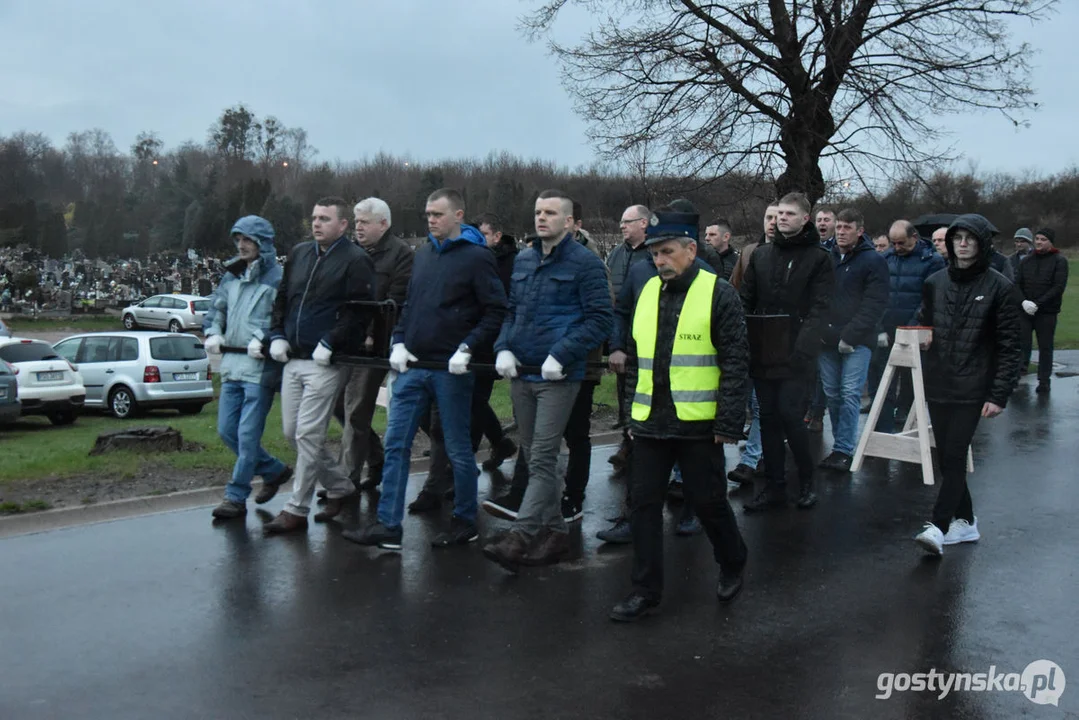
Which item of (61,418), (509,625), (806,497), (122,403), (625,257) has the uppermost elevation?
(625,257)

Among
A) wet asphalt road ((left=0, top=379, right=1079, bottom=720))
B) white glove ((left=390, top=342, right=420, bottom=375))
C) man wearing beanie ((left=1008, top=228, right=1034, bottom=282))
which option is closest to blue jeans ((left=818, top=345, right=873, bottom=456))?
wet asphalt road ((left=0, top=379, right=1079, bottom=720))

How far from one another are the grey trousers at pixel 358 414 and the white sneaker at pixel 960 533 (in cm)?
403

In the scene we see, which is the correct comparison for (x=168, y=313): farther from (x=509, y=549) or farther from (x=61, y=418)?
(x=509, y=549)

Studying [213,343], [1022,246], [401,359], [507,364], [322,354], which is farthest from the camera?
[1022,246]

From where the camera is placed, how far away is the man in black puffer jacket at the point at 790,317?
748 cm

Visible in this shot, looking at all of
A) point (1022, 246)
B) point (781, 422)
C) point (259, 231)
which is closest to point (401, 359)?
point (259, 231)

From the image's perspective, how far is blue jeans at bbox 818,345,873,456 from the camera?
9.23 meters

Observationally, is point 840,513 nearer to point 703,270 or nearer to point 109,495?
point 703,270

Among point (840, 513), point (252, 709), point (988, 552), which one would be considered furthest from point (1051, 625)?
point (252, 709)

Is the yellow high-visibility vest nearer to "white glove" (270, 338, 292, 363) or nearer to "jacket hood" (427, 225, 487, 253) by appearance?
"jacket hood" (427, 225, 487, 253)

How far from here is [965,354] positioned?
637 cm

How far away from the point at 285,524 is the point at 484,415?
2163 mm

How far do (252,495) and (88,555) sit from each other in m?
1.78

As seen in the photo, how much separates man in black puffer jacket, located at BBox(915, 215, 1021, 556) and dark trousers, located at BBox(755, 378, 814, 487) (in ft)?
3.54
